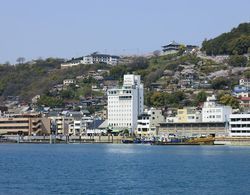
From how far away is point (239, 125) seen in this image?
94.1 metres

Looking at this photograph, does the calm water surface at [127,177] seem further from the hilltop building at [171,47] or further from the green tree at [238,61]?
the hilltop building at [171,47]

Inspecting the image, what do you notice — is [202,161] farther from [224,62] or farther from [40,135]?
[224,62]

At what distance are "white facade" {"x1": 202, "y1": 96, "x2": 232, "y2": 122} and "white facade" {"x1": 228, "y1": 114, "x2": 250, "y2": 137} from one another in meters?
6.74

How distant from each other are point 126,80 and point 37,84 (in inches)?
2220

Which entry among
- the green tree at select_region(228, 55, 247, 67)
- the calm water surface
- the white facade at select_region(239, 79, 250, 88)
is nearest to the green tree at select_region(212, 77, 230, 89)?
the white facade at select_region(239, 79, 250, 88)

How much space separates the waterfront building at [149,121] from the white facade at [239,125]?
17544mm

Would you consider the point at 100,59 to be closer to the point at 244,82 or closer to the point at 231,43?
the point at 231,43

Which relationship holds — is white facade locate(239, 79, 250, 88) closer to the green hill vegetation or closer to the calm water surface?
the green hill vegetation

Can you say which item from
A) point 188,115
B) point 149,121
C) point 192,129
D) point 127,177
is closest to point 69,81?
point 149,121

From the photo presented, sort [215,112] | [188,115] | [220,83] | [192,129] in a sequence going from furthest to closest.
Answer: [220,83]
[188,115]
[192,129]
[215,112]

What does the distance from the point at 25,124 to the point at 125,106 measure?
54.6ft

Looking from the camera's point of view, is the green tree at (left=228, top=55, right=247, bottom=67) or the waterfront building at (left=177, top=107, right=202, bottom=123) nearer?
the waterfront building at (left=177, top=107, right=202, bottom=123)

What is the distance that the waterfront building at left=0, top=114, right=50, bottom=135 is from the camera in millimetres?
119438

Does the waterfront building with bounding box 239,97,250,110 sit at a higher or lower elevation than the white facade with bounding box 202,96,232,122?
higher
